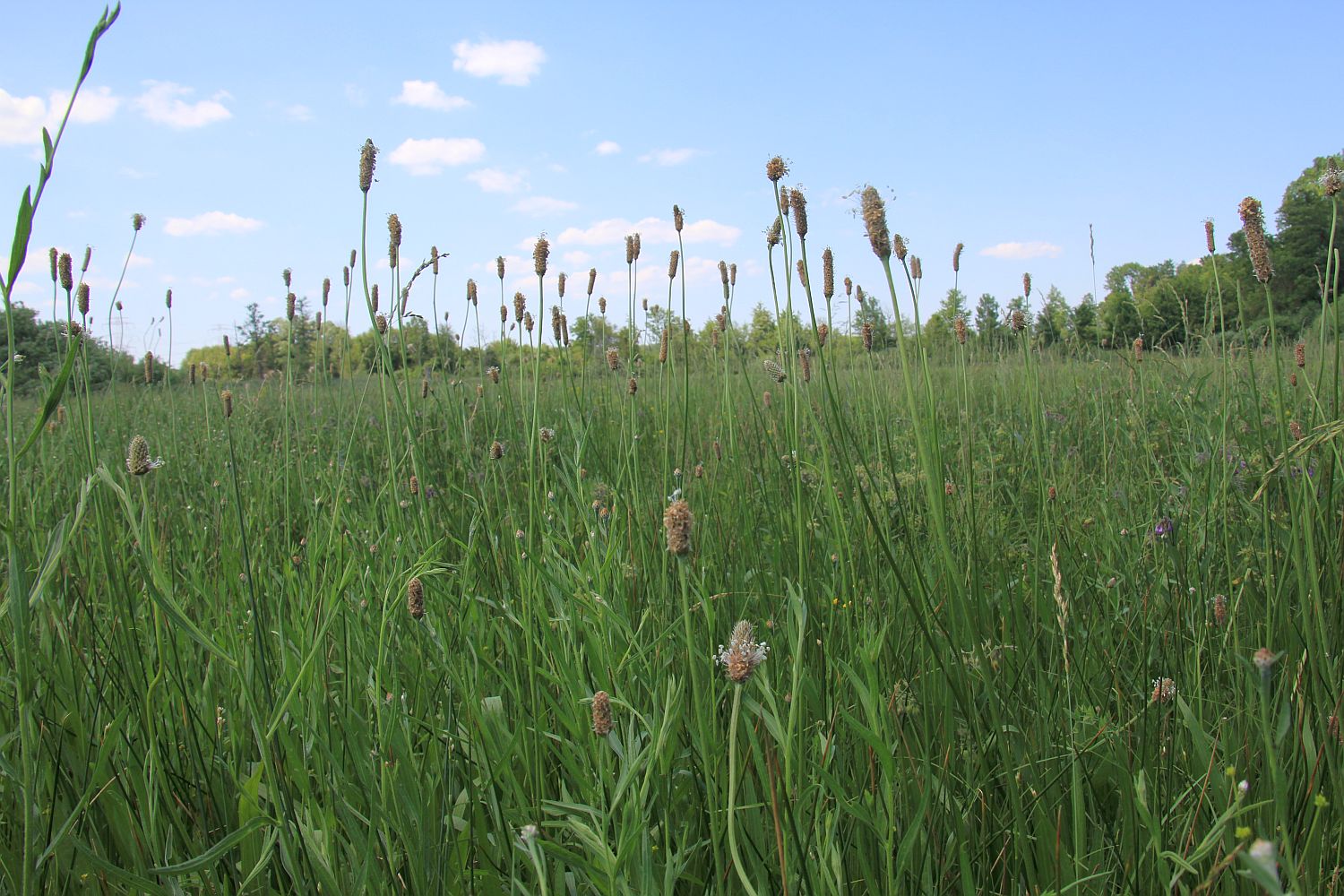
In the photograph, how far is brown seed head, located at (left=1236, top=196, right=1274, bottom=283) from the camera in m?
1.39

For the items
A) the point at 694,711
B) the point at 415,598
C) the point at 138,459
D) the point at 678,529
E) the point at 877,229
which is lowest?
the point at 694,711

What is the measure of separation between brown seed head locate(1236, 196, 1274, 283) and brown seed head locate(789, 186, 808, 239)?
0.79 m

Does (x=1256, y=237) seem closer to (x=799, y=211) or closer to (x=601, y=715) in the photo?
(x=799, y=211)

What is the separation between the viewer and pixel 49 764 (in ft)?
4.17

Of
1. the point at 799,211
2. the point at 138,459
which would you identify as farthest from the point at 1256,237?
the point at 138,459

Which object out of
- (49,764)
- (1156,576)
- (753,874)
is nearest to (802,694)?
(753,874)

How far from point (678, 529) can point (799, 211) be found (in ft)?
2.20

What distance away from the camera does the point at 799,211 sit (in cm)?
130

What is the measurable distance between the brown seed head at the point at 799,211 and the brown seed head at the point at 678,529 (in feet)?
1.98

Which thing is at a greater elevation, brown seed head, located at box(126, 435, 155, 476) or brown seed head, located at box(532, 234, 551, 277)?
brown seed head, located at box(532, 234, 551, 277)

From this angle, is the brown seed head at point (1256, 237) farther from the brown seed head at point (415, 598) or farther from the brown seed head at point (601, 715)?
the brown seed head at point (415, 598)

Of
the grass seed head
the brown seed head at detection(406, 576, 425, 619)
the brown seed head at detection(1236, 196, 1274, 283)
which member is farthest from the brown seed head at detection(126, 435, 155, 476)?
the brown seed head at detection(1236, 196, 1274, 283)

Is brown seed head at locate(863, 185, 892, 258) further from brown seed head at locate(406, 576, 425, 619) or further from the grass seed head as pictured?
brown seed head at locate(406, 576, 425, 619)

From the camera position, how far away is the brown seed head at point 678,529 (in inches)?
34.2
